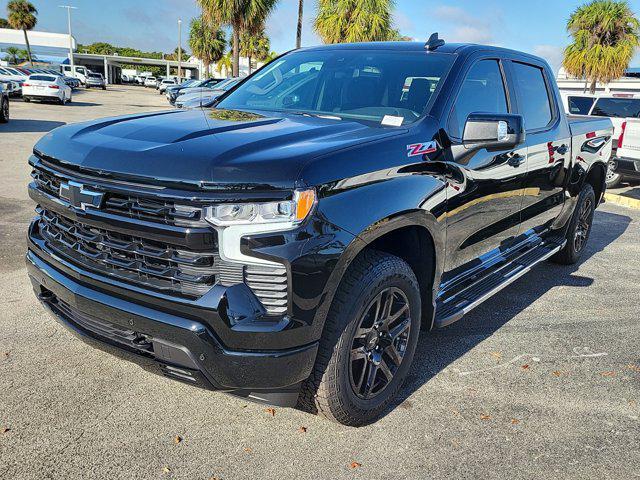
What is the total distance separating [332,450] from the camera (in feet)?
9.12

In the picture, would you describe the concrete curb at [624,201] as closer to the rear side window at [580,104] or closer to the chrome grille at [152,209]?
the rear side window at [580,104]

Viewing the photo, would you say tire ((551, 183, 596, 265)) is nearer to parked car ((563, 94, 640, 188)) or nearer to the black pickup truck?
the black pickup truck

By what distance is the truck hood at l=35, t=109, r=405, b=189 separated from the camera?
7.59 feet

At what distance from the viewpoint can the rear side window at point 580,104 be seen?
41.4ft

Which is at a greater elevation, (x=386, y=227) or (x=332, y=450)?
(x=386, y=227)

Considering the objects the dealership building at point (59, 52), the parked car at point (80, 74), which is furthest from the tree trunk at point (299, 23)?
the dealership building at point (59, 52)

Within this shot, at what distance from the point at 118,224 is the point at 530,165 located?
9.89 feet

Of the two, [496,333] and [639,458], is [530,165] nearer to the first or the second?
[496,333]

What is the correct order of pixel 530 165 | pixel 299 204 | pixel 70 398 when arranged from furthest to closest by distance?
pixel 530 165, pixel 70 398, pixel 299 204

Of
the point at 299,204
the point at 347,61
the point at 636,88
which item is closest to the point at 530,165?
the point at 347,61

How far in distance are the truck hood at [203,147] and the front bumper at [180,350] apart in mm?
546

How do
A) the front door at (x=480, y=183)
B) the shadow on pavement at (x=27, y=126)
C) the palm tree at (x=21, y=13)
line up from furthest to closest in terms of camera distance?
the palm tree at (x=21, y=13), the shadow on pavement at (x=27, y=126), the front door at (x=480, y=183)

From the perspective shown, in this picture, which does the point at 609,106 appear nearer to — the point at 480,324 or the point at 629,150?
the point at 629,150

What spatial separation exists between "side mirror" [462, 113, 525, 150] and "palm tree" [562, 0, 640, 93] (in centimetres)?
2611
